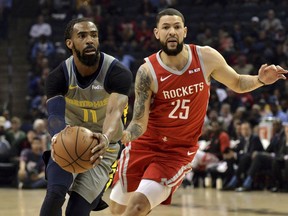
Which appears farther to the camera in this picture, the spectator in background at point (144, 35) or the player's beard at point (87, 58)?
the spectator in background at point (144, 35)

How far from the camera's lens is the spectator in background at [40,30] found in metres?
21.1

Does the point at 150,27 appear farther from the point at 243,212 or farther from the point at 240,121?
the point at 243,212

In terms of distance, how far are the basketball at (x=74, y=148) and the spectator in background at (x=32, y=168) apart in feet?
31.3

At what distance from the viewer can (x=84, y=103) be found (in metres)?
6.32

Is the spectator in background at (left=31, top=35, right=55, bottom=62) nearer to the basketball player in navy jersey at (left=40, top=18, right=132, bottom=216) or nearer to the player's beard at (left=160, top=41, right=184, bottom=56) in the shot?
the player's beard at (left=160, top=41, right=184, bottom=56)

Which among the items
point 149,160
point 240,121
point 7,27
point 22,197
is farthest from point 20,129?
point 149,160

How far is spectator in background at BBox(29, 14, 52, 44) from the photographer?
21.1 metres

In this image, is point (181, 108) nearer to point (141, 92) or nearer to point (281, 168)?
point (141, 92)

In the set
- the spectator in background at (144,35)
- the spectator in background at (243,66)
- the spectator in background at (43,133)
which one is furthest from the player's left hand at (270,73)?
the spectator in background at (144,35)

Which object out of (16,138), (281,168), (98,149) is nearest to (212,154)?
(281,168)

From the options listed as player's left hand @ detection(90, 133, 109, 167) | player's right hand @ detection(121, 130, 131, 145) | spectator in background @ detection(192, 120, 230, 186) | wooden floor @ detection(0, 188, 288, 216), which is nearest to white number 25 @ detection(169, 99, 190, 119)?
player's right hand @ detection(121, 130, 131, 145)

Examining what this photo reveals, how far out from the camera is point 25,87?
2159 centimetres

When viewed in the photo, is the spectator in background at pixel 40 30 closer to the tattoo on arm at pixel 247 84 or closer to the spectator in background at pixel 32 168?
the spectator in background at pixel 32 168

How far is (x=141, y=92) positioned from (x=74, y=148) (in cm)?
140
